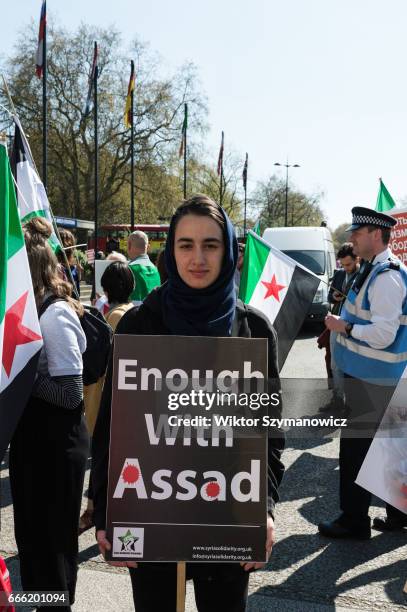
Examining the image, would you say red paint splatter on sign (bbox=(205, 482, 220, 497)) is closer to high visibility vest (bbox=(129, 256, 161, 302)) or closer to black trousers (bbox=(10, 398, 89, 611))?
black trousers (bbox=(10, 398, 89, 611))

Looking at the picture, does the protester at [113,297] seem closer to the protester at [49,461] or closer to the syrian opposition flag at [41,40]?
the protester at [49,461]

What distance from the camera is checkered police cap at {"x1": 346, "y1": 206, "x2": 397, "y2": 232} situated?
13.6 feet

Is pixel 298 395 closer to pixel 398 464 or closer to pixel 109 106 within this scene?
pixel 398 464

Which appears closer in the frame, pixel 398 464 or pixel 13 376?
pixel 13 376

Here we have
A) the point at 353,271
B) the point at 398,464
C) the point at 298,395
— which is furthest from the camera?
the point at 298,395

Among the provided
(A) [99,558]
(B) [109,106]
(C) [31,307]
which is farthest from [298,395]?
(B) [109,106]

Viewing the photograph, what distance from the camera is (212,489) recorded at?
1964mm

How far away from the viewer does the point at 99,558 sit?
153 inches

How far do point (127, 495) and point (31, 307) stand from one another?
3.26 ft

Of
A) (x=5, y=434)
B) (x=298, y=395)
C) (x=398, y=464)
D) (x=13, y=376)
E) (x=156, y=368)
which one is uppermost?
(x=156, y=368)

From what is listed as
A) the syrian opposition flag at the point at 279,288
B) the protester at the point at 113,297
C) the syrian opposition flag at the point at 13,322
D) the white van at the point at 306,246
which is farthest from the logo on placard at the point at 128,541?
the white van at the point at 306,246

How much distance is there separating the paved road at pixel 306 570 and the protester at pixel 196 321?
4.52 feet

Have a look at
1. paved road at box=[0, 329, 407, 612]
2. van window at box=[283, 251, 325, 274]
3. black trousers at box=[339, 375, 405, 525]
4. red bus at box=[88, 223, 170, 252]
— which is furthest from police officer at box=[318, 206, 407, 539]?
red bus at box=[88, 223, 170, 252]

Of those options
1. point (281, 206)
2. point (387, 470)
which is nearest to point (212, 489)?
point (387, 470)
